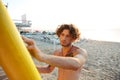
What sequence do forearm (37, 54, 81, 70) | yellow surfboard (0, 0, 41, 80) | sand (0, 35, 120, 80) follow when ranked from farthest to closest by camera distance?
sand (0, 35, 120, 80) < forearm (37, 54, 81, 70) < yellow surfboard (0, 0, 41, 80)

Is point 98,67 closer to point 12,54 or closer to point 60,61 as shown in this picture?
point 60,61

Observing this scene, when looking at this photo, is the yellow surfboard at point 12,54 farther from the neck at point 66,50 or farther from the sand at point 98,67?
the sand at point 98,67

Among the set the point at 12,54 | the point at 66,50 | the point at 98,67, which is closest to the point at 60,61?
the point at 12,54

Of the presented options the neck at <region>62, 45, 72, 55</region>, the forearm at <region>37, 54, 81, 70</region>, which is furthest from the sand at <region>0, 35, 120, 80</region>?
the forearm at <region>37, 54, 81, 70</region>

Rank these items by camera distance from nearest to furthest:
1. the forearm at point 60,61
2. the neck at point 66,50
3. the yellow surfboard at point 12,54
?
the yellow surfboard at point 12,54 < the forearm at point 60,61 < the neck at point 66,50

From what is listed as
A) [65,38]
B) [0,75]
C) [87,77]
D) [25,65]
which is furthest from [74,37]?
[87,77]

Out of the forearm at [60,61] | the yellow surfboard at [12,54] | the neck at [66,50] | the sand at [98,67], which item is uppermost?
the yellow surfboard at [12,54]

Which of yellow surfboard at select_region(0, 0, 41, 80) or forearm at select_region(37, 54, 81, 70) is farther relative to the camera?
forearm at select_region(37, 54, 81, 70)

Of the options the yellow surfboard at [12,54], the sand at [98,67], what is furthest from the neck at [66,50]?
the sand at [98,67]

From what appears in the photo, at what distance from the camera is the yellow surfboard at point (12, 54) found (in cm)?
59

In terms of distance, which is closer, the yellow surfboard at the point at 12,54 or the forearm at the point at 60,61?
the yellow surfboard at the point at 12,54

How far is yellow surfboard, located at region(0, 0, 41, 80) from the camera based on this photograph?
1.93 feet

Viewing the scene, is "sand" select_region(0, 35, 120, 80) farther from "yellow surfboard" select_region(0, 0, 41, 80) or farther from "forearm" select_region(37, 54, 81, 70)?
"yellow surfboard" select_region(0, 0, 41, 80)

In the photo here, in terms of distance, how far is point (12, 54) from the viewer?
0.61m
